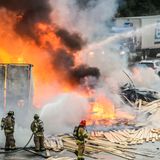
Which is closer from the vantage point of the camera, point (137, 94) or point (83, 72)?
point (137, 94)

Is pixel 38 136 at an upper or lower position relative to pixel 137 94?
lower

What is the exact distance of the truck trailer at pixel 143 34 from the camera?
28859mm

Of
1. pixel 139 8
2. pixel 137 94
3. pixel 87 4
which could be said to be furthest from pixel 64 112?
pixel 139 8

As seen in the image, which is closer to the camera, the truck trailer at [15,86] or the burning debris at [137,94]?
the truck trailer at [15,86]

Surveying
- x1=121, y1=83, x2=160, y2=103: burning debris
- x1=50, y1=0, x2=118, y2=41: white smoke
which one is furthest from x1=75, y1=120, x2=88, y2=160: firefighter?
x1=50, y1=0, x2=118, y2=41: white smoke

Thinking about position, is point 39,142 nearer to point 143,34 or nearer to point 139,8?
point 143,34

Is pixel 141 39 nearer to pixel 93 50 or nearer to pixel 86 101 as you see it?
pixel 93 50

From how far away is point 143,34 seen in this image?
96.2 feet

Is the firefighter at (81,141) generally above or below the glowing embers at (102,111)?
below

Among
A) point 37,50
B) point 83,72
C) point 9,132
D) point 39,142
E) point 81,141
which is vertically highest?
point 37,50

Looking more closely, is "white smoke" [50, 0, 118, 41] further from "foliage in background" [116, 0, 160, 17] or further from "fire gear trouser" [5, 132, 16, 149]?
"fire gear trouser" [5, 132, 16, 149]

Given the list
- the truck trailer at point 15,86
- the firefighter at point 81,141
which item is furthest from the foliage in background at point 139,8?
the firefighter at point 81,141

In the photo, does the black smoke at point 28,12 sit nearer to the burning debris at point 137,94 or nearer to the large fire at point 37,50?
the large fire at point 37,50

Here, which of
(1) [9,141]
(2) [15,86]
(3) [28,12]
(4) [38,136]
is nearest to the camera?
(4) [38,136]
